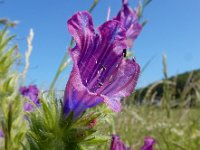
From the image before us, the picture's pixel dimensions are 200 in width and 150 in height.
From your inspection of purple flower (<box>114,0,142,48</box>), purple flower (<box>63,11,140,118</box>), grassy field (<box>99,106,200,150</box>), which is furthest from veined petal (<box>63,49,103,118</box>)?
grassy field (<box>99,106,200,150</box>)

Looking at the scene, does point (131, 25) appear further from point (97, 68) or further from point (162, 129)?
point (162, 129)

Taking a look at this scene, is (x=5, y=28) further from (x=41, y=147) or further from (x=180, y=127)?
(x=180, y=127)

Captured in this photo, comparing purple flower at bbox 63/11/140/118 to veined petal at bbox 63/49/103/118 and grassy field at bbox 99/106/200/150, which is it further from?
grassy field at bbox 99/106/200/150

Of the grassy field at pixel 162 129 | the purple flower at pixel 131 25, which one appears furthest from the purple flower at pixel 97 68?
the grassy field at pixel 162 129

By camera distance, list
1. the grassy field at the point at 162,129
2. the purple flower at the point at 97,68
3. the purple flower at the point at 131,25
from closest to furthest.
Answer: the purple flower at the point at 97,68 < the purple flower at the point at 131,25 < the grassy field at the point at 162,129

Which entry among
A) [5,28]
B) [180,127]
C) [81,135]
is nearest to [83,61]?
[81,135]

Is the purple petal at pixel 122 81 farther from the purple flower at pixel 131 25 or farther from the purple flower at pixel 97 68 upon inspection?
the purple flower at pixel 131 25

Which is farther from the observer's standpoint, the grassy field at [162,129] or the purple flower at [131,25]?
the grassy field at [162,129]

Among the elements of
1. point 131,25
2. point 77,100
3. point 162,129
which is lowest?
point 77,100

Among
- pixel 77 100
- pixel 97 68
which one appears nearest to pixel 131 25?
pixel 97 68

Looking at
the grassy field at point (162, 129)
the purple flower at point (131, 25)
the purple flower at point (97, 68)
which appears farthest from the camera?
the grassy field at point (162, 129)
